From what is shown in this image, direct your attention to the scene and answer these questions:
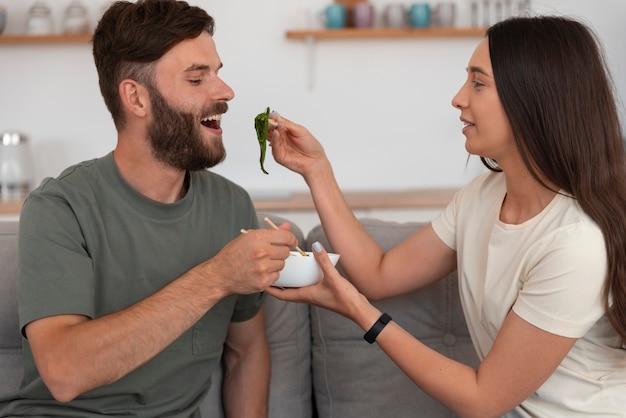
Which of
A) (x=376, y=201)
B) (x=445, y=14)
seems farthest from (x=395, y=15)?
(x=376, y=201)

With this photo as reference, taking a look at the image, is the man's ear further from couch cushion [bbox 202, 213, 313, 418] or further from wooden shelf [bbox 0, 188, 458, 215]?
wooden shelf [bbox 0, 188, 458, 215]

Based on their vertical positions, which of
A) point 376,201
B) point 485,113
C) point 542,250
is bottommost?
point 376,201

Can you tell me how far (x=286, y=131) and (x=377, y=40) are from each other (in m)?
2.57

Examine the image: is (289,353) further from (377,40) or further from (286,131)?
(377,40)

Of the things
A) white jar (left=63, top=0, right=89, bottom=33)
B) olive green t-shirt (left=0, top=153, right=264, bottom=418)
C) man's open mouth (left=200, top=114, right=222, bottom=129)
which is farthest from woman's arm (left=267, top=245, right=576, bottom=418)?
white jar (left=63, top=0, right=89, bottom=33)

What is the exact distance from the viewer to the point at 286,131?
212cm

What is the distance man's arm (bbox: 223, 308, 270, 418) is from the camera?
2.07m

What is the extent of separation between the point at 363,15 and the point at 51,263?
2956 mm

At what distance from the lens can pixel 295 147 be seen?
2143 mm

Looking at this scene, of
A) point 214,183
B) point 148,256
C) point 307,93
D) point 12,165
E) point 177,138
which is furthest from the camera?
point 307,93

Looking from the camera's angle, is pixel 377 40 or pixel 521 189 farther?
pixel 377 40

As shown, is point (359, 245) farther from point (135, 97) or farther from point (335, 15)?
point (335, 15)

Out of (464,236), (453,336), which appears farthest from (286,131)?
(453,336)

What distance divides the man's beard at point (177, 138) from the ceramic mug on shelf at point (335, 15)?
97.5 inches
